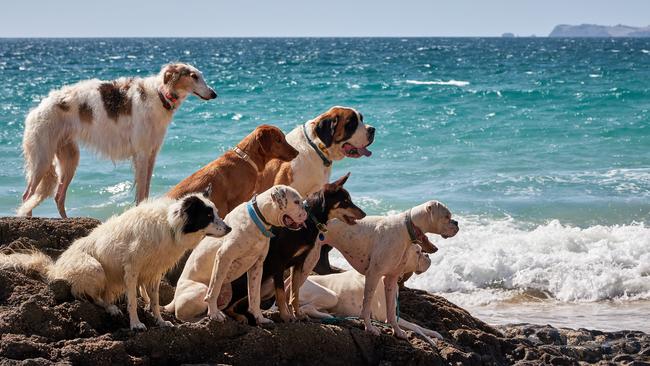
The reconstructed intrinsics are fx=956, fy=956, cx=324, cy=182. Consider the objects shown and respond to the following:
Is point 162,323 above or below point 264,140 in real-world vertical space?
below

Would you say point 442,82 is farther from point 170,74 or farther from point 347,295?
point 347,295

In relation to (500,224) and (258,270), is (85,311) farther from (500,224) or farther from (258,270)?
(500,224)

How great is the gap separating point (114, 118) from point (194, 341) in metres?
3.82

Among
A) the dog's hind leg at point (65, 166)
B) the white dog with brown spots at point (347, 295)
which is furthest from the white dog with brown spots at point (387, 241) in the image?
the dog's hind leg at point (65, 166)

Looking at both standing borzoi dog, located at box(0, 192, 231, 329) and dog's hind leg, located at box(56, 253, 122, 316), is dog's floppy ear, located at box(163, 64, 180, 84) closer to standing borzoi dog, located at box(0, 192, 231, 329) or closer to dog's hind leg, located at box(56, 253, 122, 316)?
standing borzoi dog, located at box(0, 192, 231, 329)

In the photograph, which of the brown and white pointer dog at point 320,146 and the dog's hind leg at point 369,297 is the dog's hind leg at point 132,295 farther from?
the brown and white pointer dog at point 320,146

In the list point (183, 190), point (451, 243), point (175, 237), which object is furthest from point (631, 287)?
point (175, 237)

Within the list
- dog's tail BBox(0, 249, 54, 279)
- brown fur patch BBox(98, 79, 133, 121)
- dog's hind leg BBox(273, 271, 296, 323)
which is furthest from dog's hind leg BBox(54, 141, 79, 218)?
dog's hind leg BBox(273, 271, 296, 323)

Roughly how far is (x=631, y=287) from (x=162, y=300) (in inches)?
246

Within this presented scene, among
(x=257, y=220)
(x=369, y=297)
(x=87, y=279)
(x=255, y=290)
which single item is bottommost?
(x=369, y=297)

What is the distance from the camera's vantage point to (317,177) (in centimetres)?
866

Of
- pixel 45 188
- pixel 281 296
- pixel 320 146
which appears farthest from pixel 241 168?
pixel 45 188

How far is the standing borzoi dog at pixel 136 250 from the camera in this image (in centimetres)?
632

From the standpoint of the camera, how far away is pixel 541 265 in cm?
1216
